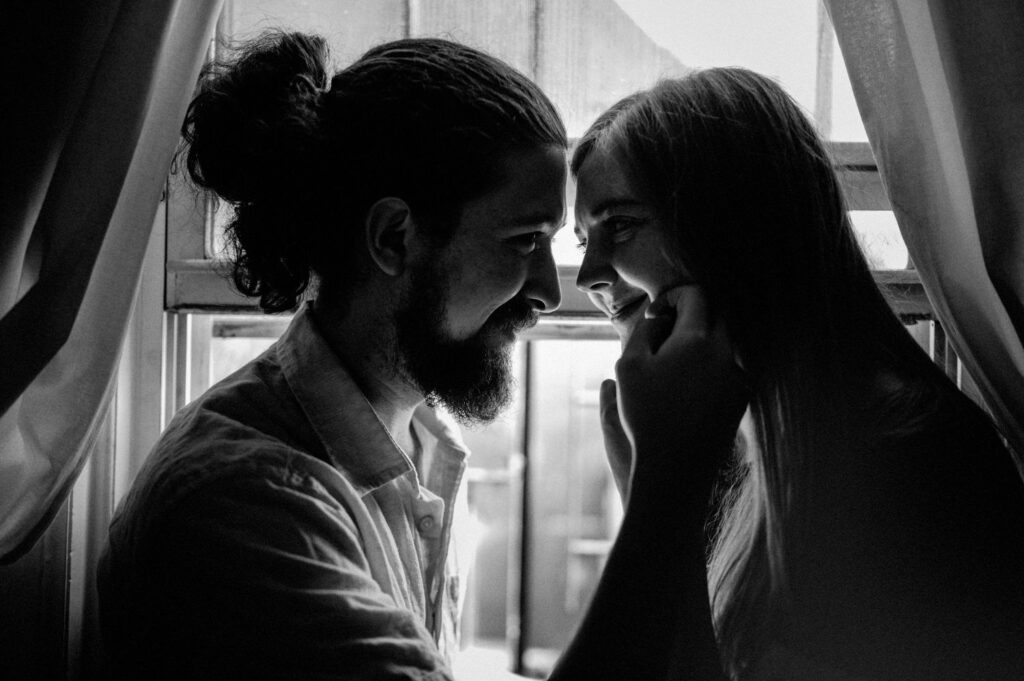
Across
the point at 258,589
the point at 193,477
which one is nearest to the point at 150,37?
the point at 193,477

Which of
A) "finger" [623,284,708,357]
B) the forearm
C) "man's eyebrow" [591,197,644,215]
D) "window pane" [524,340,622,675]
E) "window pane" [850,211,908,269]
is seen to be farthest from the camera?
"window pane" [524,340,622,675]

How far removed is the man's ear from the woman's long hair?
0.29m

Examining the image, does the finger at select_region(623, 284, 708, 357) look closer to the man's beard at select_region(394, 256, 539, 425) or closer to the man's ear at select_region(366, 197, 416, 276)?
the man's beard at select_region(394, 256, 539, 425)

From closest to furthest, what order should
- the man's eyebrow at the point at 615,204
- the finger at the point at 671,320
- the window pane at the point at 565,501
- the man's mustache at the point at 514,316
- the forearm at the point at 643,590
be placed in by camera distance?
1. the forearm at the point at 643,590
2. the finger at the point at 671,320
3. the man's eyebrow at the point at 615,204
4. the man's mustache at the point at 514,316
5. the window pane at the point at 565,501

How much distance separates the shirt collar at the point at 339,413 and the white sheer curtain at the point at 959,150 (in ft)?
2.25

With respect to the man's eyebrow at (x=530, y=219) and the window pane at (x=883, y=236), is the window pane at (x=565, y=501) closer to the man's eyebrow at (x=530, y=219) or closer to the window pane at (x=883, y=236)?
the window pane at (x=883, y=236)

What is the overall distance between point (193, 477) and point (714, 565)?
0.64 meters

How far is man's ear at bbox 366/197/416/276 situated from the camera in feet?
3.41

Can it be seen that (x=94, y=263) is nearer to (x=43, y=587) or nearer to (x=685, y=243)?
(x=43, y=587)

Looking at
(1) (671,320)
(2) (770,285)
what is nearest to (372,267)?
(1) (671,320)

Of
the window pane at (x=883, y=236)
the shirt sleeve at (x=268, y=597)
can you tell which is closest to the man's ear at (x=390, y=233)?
the shirt sleeve at (x=268, y=597)

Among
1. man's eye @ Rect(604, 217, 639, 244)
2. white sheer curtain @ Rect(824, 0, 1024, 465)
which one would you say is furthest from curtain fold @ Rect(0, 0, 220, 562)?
white sheer curtain @ Rect(824, 0, 1024, 465)

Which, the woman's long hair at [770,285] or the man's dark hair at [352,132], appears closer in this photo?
the woman's long hair at [770,285]

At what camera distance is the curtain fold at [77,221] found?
2.88 feet
